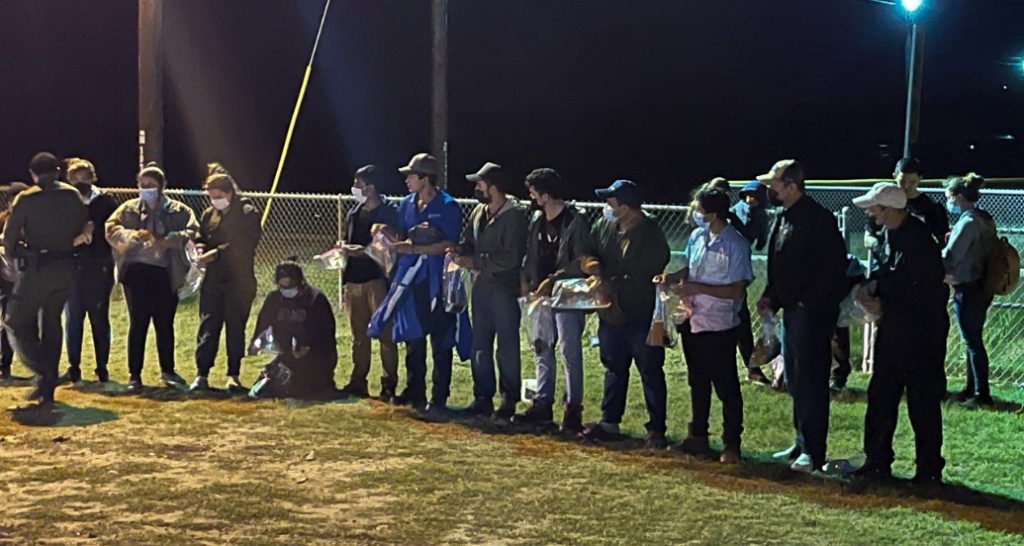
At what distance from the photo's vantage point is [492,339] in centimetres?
927

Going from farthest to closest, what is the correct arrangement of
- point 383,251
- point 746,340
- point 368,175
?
point 746,340
point 368,175
point 383,251

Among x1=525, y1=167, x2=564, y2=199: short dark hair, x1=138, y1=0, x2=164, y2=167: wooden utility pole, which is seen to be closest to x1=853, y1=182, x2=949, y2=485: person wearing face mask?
x1=525, y1=167, x2=564, y2=199: short dark hair

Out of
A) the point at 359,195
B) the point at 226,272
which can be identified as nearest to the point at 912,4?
the point at 359,195

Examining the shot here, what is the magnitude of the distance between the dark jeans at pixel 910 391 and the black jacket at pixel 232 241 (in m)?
5.22

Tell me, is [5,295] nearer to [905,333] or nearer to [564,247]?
[564,247]

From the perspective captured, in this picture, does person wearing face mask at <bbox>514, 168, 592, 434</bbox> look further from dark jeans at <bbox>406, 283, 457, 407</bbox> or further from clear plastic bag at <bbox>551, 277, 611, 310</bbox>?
dark jeans at <bbox>406, 283, 457, 407</bbox>

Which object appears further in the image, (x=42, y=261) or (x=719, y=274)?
(x=42, y=261)

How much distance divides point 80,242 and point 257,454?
2.82 metres

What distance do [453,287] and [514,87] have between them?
31.4m

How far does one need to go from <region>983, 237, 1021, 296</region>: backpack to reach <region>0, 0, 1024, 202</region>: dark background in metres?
23.7

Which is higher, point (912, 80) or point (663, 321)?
point (912, 80)

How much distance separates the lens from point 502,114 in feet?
132

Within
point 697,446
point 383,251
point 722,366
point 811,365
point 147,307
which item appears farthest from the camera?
point 147,307

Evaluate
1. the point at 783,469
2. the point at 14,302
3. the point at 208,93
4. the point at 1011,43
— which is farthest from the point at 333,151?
the point at 783,469
